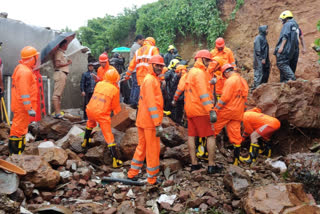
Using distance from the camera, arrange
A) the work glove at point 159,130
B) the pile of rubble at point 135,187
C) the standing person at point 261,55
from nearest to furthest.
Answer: the pile of rubble at point 135,187, the work glove at point 159,130, the standing person at point 261,55

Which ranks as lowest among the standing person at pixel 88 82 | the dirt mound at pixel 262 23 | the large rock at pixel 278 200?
the large rock at pixel 278 200

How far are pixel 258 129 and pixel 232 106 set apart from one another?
3.29 ft

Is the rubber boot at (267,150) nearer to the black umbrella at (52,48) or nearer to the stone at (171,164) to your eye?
the stone at (171,164)

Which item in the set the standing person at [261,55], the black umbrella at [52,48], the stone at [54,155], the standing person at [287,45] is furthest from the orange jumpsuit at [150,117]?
the standing person at [261,55]

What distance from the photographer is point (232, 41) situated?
478 inches

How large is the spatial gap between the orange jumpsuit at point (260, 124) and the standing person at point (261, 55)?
1864mm

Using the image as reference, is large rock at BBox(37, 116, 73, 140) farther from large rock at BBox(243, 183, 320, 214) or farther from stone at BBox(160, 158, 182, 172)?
large rock at BBox(243, 183, 320, 214)

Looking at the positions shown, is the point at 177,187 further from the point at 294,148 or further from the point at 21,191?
the point at 294,148

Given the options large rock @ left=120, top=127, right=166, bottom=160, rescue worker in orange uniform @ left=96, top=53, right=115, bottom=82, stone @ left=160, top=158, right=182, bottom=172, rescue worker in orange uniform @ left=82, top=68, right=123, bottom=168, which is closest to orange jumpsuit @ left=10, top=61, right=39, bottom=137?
rescue worker in orange uniform @ left=82, top=68, right=123, bottom=168

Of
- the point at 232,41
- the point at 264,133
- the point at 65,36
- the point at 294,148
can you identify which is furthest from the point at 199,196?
the point at 232,41

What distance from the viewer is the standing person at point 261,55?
26.1ft

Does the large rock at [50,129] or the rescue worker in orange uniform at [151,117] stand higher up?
the rescue worker in orange uniform at [151,117]

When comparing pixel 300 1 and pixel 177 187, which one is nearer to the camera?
pixel 177 187

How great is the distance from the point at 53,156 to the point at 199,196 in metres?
2.64
